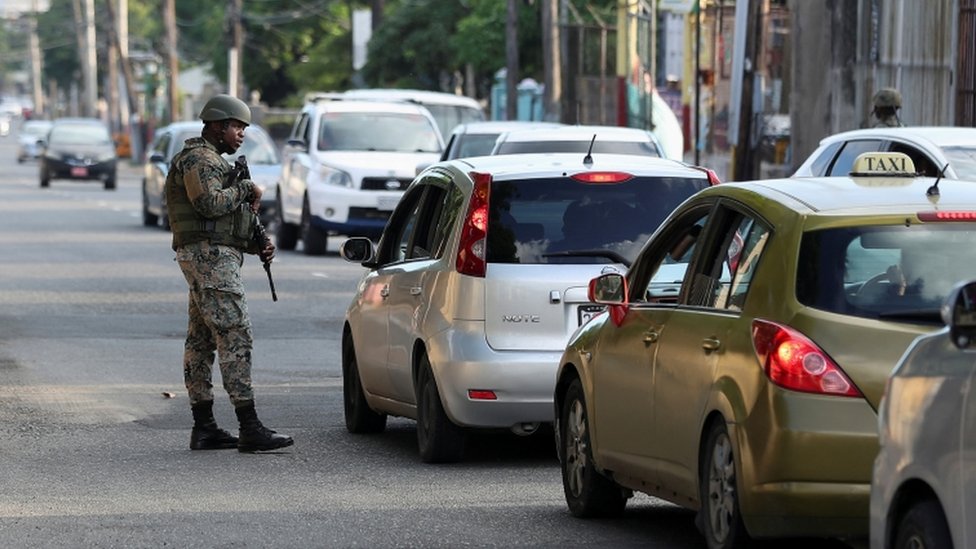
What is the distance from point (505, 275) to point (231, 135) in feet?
6.06

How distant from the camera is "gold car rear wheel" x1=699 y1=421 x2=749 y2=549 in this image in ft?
24.2

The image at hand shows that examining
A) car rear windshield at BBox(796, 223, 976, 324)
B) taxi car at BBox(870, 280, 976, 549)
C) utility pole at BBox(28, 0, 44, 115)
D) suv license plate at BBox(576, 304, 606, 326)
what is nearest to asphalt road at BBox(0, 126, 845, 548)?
suv license plate at BBox(576, 304, 606, 326)

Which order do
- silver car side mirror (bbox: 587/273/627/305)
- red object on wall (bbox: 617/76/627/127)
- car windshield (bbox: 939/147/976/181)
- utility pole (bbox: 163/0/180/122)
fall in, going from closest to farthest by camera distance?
silver car side mirror (bbox: 587/273/627/305)
car windshield (bbox: 939/147/976/181)
red object on wall (bbox: 617/76/627/127)
utility pole (bbox: 163/0/180/122)

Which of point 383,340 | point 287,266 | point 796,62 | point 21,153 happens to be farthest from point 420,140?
point 21,153

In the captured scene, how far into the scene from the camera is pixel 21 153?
86312 millimetres

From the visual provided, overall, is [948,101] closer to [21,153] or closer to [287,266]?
[287,266]

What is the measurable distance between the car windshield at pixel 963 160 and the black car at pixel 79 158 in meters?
41.6

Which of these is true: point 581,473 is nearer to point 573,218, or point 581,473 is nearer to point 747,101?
point 573,218

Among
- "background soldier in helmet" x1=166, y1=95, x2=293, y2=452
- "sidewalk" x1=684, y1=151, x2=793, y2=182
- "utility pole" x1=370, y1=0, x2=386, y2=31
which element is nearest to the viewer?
"background soldier in helmet" x1=166, y1=95, x2=293, y2=452

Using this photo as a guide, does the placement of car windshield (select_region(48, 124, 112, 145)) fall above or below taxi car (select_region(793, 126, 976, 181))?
below

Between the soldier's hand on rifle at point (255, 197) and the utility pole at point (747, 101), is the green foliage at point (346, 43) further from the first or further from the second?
the soldier's hand on rifle at point (255, 197)

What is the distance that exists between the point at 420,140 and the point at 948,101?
7181 millimetres

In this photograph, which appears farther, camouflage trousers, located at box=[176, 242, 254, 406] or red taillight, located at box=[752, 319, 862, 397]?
camouflage trousers, located at box=[176, 242, 254, 406]

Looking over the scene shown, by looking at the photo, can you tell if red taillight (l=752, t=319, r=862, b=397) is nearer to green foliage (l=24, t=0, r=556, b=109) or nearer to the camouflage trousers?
the camouflage trousers
